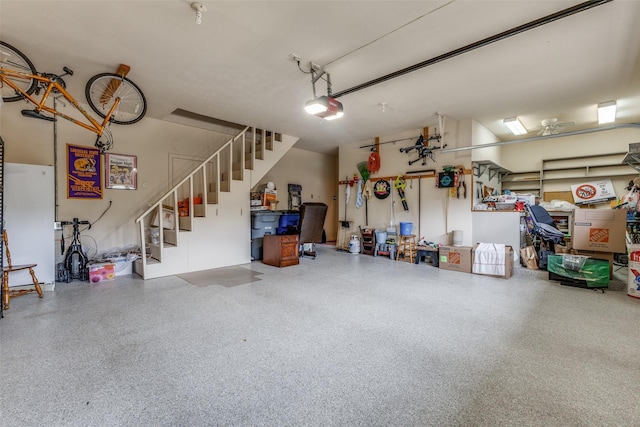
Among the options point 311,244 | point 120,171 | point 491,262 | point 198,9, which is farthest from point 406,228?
point 120,171

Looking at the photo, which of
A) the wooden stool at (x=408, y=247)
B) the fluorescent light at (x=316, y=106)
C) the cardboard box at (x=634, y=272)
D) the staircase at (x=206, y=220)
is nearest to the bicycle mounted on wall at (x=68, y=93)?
the staircase at (x=206, y=220)

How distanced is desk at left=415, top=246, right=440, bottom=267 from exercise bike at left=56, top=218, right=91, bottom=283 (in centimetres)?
610

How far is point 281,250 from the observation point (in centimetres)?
543

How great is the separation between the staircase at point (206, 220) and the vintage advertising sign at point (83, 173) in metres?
0.94

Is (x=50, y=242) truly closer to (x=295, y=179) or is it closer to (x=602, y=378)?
(x=295, y=179)

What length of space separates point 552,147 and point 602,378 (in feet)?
23.6

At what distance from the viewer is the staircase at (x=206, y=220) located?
4.77m

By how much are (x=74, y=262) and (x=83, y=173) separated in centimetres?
154

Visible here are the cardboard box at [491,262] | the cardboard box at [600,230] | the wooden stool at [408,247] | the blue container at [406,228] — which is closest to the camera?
the cardboard box at [600,230]

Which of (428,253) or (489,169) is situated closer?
(428,253)

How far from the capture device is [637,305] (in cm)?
323

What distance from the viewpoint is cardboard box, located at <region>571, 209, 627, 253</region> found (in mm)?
4152

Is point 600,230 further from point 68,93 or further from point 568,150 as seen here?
point 68,93

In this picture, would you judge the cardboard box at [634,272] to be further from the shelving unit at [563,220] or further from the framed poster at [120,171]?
the framed poster at [120,171]
